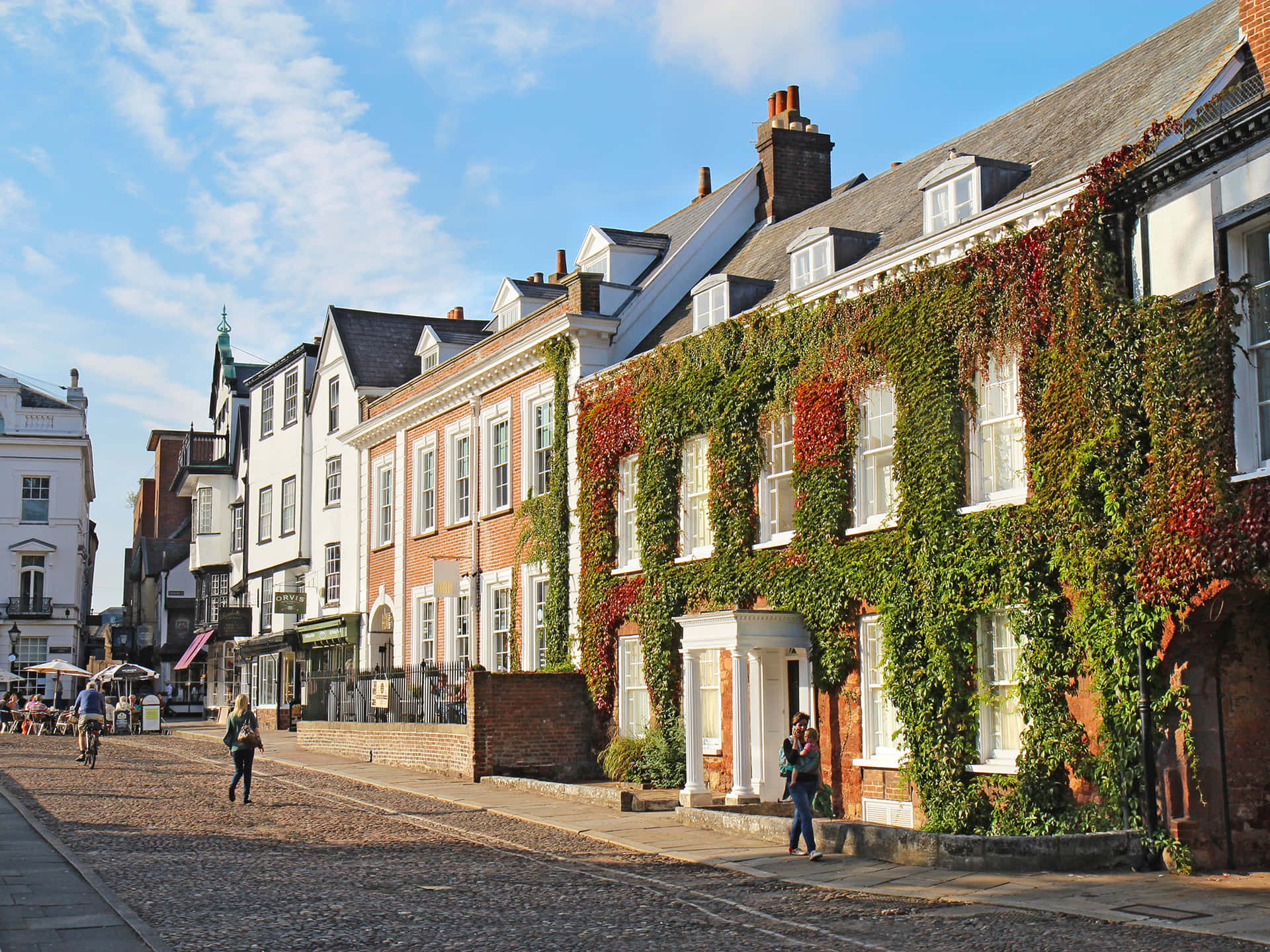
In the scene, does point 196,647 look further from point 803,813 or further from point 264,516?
point 803,813

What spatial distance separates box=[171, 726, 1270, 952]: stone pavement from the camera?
36.0 feet

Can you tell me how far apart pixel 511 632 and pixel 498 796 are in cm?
666

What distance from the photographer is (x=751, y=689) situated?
65.2ft

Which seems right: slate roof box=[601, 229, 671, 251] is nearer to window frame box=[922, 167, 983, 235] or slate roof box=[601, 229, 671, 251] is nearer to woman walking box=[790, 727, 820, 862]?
window frame box=[922, 167, 983, 235]

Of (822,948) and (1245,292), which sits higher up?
(1245,292)

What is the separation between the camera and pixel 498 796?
21.0m

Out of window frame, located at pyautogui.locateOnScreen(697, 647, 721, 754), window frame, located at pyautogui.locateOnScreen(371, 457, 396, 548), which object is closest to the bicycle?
window frame, located at pyautogui.locateOnScreen(371, 457, 396, 548)

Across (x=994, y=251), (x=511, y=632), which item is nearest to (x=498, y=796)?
(x=511, y=632)

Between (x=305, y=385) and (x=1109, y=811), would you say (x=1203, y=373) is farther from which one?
(x=305, y=385)

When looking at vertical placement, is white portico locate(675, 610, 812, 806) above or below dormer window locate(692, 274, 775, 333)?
below

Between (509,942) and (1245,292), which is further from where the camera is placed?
(1245,292)

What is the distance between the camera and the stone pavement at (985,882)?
11.0 metres

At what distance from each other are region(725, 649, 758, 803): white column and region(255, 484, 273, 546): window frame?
27.0m

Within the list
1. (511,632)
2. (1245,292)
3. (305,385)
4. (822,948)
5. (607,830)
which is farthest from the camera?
(305,385)
